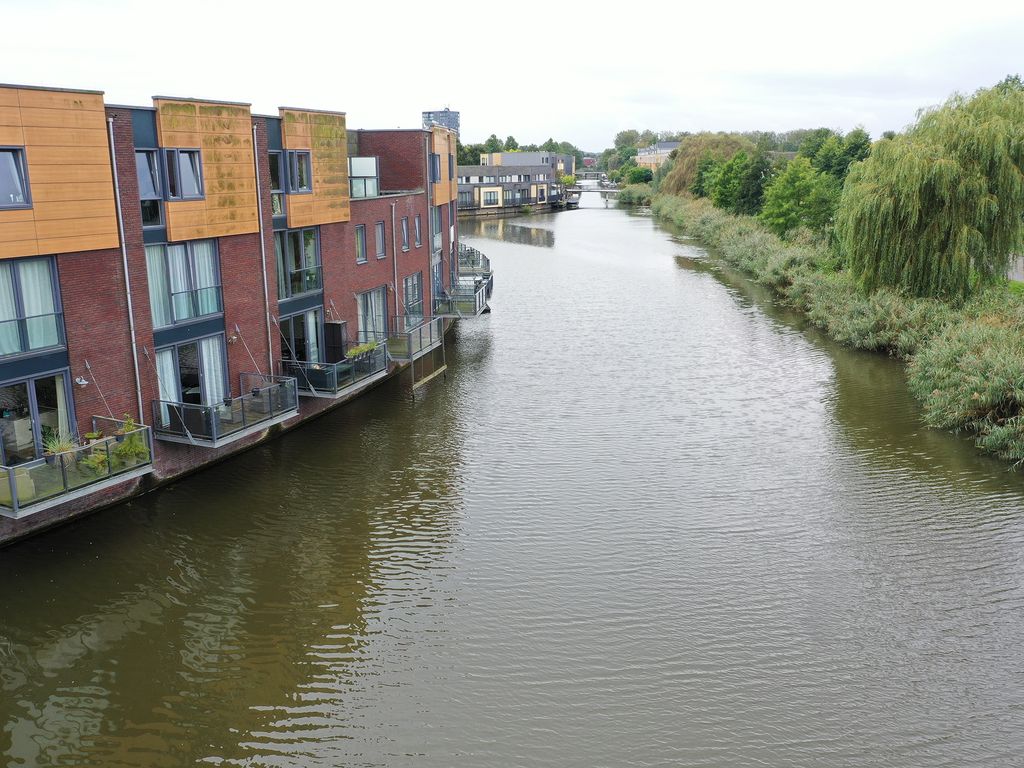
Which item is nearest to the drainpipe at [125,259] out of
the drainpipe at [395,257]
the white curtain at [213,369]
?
the white curtain at [213,369]

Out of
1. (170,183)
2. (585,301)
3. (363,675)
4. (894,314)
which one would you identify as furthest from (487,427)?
(585,301)

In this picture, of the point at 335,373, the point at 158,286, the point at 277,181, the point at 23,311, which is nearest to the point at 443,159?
the point at 277,181

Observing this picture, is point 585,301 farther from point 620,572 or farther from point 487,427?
point 620,572

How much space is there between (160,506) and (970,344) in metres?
20.4

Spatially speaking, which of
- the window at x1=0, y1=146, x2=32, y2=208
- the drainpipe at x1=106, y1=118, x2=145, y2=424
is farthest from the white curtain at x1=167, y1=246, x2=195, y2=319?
the window at x1=0, y1=146, x2=32, y2=208

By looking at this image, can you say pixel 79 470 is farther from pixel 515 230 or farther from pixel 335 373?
pixel 515 230

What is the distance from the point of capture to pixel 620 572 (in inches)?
583

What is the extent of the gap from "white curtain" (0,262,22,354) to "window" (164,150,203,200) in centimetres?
374

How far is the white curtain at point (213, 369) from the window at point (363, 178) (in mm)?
7654

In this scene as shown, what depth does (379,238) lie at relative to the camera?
84.7ft

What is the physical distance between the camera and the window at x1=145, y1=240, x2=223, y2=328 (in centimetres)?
1731

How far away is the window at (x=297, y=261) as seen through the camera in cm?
2120

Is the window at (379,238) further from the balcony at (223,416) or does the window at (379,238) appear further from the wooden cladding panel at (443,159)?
the balcony at (223,416)

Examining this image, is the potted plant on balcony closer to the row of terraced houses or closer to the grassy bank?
the row of terraced houses
